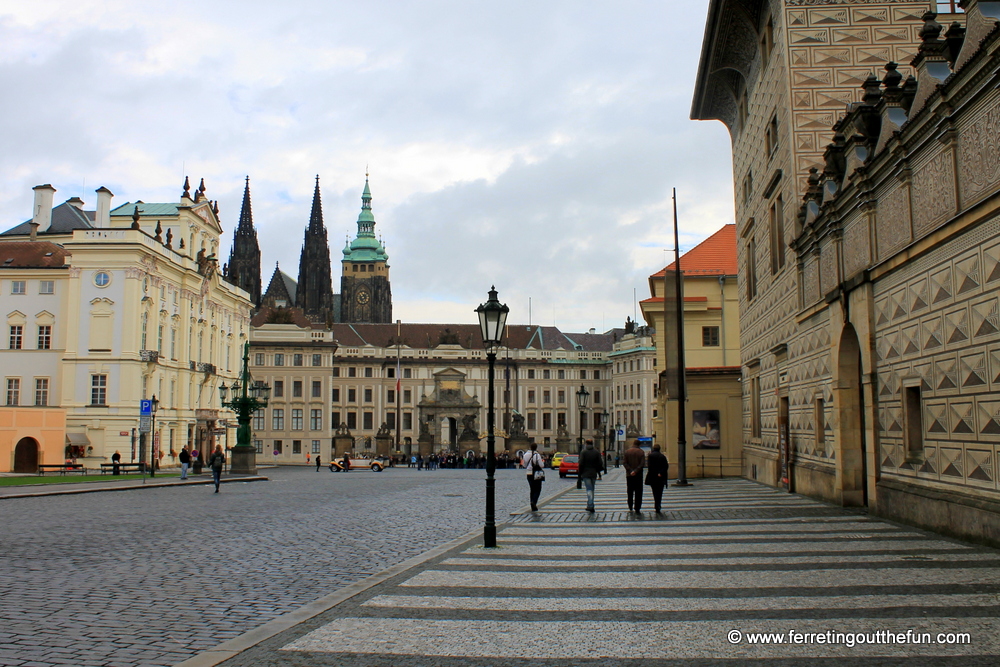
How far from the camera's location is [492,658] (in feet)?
20.4

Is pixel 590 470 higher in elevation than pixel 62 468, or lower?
higher

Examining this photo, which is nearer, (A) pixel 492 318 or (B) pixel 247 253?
(A) pixel 492 318

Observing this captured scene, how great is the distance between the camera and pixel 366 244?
162250 mm

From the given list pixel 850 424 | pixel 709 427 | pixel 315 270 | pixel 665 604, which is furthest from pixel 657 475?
pixel 315 270

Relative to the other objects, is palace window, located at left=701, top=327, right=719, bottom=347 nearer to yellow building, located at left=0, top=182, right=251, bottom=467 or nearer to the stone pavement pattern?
the stone pavement pattern

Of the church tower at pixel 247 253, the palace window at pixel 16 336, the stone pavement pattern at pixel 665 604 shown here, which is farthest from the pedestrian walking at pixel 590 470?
the church tower at pixel 247 253

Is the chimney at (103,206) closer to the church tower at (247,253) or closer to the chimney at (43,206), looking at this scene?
the chimney at (43,206)

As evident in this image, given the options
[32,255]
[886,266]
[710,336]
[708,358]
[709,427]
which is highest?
[32,255]

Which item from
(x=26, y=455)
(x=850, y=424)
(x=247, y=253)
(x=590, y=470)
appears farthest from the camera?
(x=247, y=253)

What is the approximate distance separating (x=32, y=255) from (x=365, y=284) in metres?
104

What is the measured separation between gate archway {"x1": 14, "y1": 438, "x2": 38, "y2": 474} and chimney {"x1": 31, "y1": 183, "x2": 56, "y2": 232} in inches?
813

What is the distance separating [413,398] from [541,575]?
100.0m

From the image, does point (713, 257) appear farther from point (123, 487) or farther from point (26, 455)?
point (26, 455)

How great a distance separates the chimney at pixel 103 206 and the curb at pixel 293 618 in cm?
5092
